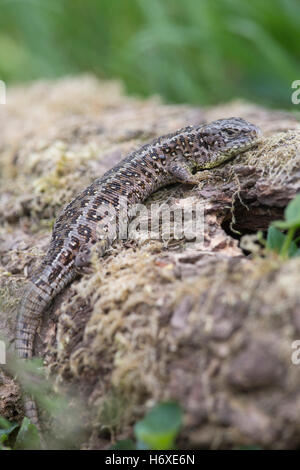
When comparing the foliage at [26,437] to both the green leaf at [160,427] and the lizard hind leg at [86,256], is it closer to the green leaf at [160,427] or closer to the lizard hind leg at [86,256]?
the green leaf at [160,427]

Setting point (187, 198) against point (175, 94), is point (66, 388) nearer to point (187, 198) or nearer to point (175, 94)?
point (187, 198)

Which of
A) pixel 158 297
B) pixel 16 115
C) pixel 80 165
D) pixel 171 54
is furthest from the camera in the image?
pixel 171 54

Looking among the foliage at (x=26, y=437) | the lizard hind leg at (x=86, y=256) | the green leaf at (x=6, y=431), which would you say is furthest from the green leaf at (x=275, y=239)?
the green leaf at (x=6, y=431)

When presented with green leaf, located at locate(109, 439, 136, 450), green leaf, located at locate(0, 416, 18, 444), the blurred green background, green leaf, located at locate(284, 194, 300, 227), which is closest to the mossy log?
green leaf, located at locate(109, 439, 136, 450)

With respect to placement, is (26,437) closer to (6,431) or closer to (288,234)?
(6,431)
